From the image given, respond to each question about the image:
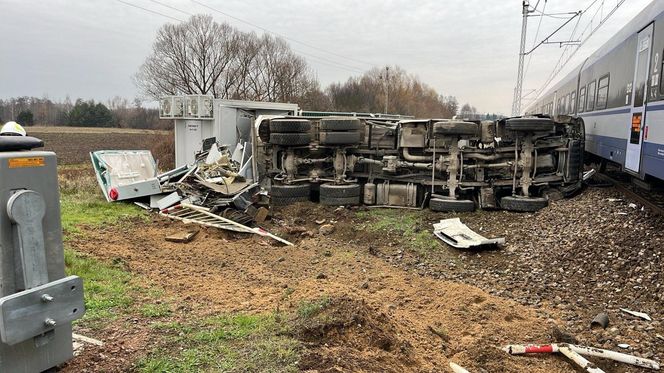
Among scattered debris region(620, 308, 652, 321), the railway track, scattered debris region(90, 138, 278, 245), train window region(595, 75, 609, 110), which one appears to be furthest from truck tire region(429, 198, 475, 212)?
train window region(595, 75, 609, 110)

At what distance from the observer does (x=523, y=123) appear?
29.1 ft

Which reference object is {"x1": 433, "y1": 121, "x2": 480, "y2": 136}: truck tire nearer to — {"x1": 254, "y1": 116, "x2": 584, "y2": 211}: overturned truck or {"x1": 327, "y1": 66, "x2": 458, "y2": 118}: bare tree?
{"x1": 254, "y1": 116, "x2": 584, "y2": 211}: overturned truck

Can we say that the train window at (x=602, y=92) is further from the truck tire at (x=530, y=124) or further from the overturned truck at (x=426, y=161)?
the truck tire at (x=530, y=124)

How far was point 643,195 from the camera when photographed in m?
8.79

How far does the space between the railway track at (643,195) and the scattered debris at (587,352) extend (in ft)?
13.2

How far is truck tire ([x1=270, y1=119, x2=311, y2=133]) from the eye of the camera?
9.93 meters

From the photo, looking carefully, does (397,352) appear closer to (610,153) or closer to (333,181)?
(333,181)

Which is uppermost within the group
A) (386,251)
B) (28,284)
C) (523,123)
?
(523,123)

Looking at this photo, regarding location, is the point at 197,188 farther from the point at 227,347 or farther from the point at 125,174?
the point at 227,347

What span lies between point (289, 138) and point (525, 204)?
15.7 ft

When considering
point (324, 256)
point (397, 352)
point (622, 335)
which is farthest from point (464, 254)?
point (397, 352)

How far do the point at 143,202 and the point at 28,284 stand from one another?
356 inches

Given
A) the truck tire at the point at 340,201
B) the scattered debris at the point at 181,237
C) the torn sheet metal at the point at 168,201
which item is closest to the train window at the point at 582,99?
the truck tire at the point at 340,201

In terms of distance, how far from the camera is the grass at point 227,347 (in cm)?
308
